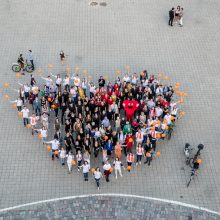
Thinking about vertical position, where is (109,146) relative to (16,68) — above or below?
below

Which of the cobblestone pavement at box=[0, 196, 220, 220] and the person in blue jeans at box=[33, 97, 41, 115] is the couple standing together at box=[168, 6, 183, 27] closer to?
the person in blue jeans at box=[33, 97, 41, 115]

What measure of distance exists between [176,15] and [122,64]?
647 centimetres

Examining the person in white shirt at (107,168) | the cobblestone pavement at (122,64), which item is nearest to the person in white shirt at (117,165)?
the person in white shirt at (107,168)

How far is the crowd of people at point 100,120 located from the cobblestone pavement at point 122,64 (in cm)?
81

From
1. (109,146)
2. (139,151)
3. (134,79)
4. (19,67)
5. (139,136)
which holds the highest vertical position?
(19,67)

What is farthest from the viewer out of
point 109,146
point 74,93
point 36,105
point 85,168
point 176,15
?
point 176,15

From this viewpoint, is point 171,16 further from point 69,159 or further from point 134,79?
point 69,159

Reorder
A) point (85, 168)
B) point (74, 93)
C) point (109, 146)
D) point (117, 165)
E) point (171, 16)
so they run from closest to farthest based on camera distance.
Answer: point (85, 168)
point (117, 165)
point (109, 146)
point (74, 93)
point (171, 16)

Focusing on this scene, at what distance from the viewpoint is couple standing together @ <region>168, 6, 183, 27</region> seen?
1025 inches

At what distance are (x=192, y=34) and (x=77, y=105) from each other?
11809 millimetres

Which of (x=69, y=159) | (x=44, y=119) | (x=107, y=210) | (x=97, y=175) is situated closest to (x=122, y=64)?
(x=44, y=119)

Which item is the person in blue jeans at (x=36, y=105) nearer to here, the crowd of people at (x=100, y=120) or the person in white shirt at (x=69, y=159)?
the crowd of people at (x=100, y=120)

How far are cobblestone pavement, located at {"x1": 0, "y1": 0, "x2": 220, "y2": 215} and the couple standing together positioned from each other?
0.49 meters

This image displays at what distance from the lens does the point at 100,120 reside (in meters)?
19.1
